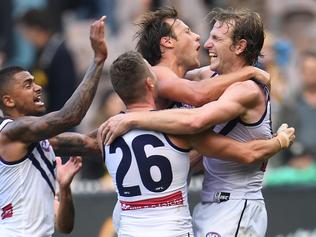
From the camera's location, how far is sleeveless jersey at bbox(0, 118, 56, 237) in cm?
1031

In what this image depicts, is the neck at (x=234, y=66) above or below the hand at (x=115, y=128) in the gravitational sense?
above

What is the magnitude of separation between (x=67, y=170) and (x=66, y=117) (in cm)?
72

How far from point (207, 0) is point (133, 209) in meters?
8.55

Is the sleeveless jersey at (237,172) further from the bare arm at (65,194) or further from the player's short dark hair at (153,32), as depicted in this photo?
the bare arm at (65,194)

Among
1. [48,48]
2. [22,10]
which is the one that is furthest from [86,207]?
[22,10]

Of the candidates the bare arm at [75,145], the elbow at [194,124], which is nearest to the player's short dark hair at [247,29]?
the elbow at [194,124]

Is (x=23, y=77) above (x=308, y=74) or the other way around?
above

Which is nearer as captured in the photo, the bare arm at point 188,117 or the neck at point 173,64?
the bare arm at point 188,117

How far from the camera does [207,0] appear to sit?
1812 cm

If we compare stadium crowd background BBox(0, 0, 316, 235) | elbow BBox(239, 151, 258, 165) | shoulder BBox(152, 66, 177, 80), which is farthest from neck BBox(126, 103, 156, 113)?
stadium crowd background BBox(0, 0, 316, 235)

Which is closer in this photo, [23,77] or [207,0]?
[23,77]

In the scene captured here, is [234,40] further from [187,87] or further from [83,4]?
[83,4]

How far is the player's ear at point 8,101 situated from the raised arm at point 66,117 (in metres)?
0.17

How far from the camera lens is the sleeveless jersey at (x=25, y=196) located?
10312 millimetres
